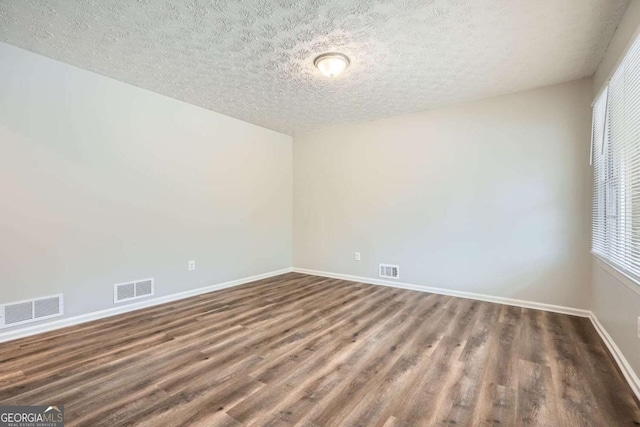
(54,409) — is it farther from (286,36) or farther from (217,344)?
(286,36)

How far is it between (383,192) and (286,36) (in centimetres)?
273

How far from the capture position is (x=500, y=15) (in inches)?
82.8

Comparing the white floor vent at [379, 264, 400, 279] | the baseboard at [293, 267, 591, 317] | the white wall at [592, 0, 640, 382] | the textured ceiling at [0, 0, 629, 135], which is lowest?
the baseboard at [293, 267, 591, 317]

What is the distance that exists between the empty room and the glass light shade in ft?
0.13

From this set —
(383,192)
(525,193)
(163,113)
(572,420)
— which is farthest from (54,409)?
(525,193)

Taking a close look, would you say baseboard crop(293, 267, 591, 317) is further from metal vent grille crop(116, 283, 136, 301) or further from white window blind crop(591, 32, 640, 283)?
metal vent grille crop(116, 283, 136, 301)

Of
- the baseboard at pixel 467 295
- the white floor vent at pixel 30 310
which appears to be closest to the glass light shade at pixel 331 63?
the baseboard at pixel 467 295

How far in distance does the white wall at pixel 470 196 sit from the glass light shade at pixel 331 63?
1.86m

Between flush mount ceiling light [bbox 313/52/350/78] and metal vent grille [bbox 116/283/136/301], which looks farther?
metal vent grille [bbox 116/283/136/301]

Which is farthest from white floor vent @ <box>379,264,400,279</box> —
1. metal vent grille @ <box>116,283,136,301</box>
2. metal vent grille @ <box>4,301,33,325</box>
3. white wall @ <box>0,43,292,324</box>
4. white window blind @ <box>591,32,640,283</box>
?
metal vent grille @ <box>4,301,33,325</box>

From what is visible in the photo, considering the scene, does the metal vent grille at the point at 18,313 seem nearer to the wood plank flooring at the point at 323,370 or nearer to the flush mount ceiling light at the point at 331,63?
the wood plank flooring at the point at 323,370

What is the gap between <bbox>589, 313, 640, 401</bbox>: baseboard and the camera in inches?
71.3

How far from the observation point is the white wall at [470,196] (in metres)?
3.21

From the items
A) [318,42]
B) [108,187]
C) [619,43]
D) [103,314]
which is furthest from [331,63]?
[103,314]
